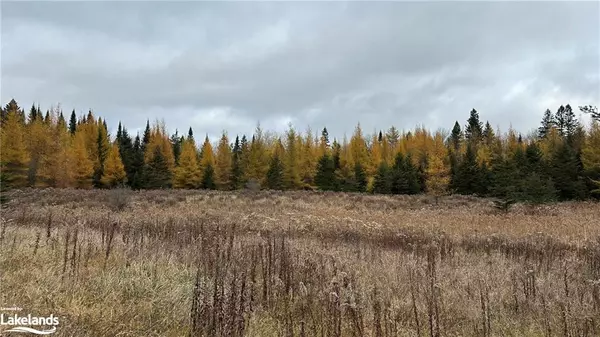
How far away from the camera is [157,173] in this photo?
2005 inches

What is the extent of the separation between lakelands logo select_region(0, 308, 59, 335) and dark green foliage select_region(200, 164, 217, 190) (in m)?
50.8

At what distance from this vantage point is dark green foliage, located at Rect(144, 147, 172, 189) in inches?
1962

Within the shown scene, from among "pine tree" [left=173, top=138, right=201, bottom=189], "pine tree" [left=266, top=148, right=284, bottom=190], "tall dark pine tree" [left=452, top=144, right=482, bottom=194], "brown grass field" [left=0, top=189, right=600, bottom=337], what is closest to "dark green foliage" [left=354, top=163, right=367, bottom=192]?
"pine tree" [left=266, top=148, right=284, bottom=190]

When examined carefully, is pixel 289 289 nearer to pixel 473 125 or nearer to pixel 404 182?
pixel 404 182

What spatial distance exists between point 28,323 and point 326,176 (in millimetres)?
51421

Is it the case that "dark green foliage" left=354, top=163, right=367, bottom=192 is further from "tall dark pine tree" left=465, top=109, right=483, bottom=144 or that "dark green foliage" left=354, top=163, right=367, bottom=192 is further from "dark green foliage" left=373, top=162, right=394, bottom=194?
"tall dark pine tree" left=465, top=109, right=483, bottom=144

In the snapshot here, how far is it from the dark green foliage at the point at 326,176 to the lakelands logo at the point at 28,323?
1998 inches

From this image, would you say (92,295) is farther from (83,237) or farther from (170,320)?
(83,237)

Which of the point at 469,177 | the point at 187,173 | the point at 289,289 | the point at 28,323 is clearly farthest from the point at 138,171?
the point at 28,323

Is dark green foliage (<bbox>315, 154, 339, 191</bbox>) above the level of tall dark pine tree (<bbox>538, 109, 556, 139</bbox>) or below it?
below

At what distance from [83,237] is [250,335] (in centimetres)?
461

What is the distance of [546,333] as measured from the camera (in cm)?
409

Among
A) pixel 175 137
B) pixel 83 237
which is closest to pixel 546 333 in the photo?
pixel 83 237

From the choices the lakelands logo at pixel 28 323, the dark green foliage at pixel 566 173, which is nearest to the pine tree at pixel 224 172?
the dark green foliage at pixel 566 173
